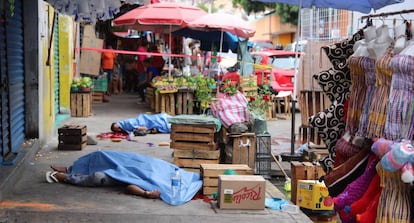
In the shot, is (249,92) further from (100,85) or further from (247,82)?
(100,85)

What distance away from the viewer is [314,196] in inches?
273

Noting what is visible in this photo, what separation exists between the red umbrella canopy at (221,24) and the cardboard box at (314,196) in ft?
28.6

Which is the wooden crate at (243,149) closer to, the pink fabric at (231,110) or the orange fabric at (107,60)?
the pink fabric at (231,110)

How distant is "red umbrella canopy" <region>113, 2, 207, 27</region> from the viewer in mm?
15344

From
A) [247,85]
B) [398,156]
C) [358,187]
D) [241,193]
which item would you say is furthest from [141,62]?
[398,156]

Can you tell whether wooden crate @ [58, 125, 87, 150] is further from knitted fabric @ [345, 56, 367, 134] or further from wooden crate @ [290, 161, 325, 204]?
knitted fabric @ [345, 56, 367, 134]

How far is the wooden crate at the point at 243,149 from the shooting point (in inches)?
338

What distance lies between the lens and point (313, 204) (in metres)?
6.95

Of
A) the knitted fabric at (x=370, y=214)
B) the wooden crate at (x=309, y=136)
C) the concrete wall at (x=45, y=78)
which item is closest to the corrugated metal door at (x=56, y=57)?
the concrete wall at (x=45, y=78)

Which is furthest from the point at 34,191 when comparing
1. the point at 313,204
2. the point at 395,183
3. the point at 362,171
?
the point at 395,183

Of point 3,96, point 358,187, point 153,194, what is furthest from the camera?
point 3,96

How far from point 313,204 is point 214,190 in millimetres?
1253

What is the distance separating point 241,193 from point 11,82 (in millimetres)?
4167

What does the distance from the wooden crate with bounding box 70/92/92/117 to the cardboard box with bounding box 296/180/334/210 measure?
9354 millimetres
